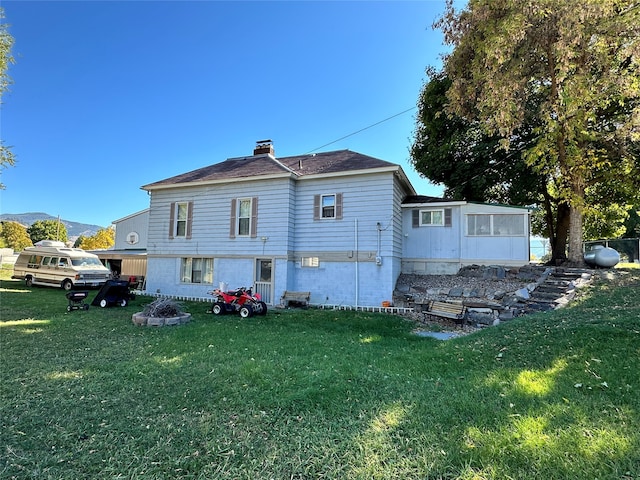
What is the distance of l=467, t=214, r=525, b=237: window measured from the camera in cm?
1296

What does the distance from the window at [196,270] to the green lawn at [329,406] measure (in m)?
7.24

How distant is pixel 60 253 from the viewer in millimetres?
16672

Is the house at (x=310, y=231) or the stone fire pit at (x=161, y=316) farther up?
the house at (x=310, y=231)

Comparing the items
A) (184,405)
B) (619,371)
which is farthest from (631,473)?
(184,405)

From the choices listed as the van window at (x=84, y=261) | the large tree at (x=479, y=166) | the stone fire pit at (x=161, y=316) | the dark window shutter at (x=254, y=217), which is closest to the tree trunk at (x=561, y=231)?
the large tree at (x=479, y=166)

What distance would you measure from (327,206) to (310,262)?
236 centimetres

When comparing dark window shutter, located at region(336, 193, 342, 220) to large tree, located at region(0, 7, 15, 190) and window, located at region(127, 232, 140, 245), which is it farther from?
window, located at region(127, 232, 140, 245)

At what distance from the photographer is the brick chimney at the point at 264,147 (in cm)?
1593

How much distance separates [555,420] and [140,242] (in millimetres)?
25079

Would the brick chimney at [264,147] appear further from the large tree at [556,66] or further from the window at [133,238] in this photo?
the window at [133,238]

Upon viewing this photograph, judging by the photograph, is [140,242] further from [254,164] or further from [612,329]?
[612,329]

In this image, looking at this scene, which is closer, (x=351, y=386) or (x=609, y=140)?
(x=351, y=386)

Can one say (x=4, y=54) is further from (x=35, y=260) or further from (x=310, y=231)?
(x=35, y=260)

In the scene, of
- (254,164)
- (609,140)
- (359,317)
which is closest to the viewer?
(359,317)
